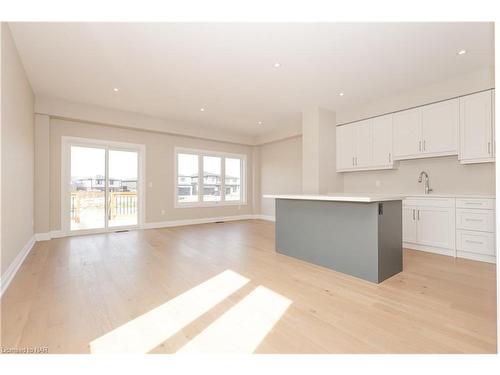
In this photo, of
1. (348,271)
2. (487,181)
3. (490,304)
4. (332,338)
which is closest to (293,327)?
(332,338)

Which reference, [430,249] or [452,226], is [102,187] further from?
[452,226]

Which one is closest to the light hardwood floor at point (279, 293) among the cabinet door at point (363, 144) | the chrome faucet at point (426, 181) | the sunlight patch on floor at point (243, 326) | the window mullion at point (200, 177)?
the sunlight patch on floor at point (243, 326)

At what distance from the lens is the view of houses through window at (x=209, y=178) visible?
7.09 m

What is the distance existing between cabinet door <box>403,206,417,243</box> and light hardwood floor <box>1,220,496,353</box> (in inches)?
14.9

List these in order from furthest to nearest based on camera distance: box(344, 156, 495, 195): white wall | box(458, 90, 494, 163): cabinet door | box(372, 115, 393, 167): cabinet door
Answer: box(372, 115, 393, 167): cabinet door, box(344, 156, 495, 195): white wall, box(458, 90, 494, 163): cabinet door

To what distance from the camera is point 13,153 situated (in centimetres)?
296

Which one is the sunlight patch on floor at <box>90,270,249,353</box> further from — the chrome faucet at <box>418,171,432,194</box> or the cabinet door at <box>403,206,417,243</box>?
the chrome faucet at <box>418,171,432,194</box>

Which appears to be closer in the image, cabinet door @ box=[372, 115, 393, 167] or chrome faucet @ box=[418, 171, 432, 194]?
chrome faucet @ box=[418, 171, 432, 194]

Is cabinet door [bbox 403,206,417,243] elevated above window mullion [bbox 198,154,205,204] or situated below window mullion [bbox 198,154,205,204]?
below

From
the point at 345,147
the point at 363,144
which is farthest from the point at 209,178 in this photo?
the point at 363,144

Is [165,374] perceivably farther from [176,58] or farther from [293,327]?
[176,58]

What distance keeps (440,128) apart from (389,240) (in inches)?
99.8

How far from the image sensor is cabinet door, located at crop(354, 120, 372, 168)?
16.4ft

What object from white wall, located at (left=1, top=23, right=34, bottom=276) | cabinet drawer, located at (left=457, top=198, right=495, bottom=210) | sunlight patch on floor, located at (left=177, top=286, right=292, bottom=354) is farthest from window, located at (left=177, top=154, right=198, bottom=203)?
→ cabinet drawer, located at (left=457, top=198, right=495, bottom=210)
